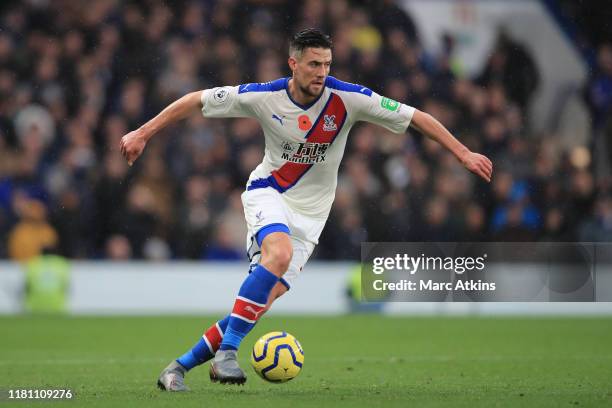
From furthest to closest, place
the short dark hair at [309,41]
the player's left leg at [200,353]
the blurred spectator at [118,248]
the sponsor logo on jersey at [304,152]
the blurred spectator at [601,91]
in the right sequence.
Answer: the blurred spectator at [601,91]
the blurred spectator at [118,248]
the sponsor logo on jersey at [304,152]
the player's left leg at [200,353]
the short dark hair at [309,41]

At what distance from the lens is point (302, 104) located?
7.60 meters

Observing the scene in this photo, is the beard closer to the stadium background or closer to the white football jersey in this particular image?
the white football jersey

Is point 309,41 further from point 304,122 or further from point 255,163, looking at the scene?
point 255,163

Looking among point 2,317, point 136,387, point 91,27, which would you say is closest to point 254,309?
point 136,387

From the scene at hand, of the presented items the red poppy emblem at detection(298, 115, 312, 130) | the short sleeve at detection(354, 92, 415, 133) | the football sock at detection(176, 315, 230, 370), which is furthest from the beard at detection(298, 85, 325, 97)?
the football sock at detection(176, 315, 230, 370)

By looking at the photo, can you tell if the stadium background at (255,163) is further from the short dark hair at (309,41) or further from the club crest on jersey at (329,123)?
the short dark hair at (309,41)

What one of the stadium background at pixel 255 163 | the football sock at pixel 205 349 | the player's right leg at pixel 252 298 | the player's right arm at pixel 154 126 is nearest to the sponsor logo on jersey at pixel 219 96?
the player's right arm at pixel 154 126

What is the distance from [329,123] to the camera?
7645 mm

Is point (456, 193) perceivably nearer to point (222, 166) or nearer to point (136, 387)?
point (222, 166)

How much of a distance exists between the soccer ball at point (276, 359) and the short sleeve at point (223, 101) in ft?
5.05

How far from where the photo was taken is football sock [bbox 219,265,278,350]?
7.28 meters

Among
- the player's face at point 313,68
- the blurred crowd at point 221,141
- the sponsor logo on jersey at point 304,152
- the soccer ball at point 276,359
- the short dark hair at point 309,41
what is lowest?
the soccer ball at point 276,359

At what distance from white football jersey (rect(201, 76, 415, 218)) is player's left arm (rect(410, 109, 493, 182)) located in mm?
85

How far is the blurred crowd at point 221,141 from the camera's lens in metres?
16.4
